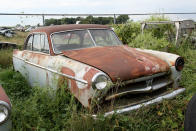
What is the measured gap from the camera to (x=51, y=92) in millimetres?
3469

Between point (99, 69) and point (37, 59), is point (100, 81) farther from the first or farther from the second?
point (37, 59)

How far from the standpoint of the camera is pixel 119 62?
130 inches

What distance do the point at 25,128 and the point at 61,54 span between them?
145 centimetres

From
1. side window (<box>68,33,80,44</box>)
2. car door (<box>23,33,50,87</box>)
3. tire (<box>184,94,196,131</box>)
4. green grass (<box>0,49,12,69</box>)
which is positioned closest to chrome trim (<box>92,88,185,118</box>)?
tire (<box>184,94,196,131</box>)

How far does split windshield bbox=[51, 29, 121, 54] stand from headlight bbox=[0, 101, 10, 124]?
176 cm

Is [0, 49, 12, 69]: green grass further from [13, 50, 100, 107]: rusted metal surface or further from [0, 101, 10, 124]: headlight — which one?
[0, 101, 10, 124]: headlight

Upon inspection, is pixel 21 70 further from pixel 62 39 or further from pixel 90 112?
pixel 90 112

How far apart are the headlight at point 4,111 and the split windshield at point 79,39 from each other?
176 cm

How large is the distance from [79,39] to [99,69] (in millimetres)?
1339

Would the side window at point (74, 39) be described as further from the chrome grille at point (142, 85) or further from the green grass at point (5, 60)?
the green grass at point (5, 60)

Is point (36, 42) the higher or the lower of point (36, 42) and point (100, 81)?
the higher

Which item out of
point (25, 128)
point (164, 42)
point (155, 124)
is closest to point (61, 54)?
point (25, 128)

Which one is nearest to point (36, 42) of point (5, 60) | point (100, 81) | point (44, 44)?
point (44, 44)

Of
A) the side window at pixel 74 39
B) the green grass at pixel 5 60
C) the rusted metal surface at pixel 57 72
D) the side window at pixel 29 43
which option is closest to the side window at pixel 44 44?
the rusted metal surface at pixel 57 72
